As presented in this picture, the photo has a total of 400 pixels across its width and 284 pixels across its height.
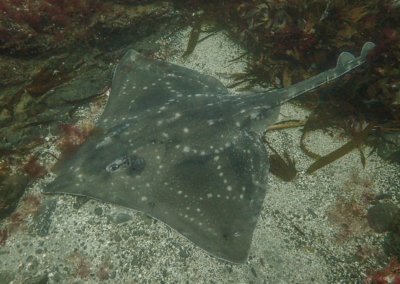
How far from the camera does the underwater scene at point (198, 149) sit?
3.37 m

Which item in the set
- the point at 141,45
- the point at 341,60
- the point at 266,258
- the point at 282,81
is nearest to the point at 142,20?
the point at 141,45

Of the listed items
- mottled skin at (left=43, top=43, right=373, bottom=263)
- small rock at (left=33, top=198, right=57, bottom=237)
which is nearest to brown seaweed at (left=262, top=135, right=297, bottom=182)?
mottled skin at (left=43, top=43, right=373, bottom=263)

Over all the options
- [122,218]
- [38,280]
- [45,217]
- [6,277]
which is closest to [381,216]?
[122,218]

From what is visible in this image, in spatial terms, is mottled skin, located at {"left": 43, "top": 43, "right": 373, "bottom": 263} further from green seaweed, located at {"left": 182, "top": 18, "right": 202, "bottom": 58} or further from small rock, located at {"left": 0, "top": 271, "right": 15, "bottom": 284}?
green seaweed, located at {"left": 182, "top": 18, "right": 202, "bottom": 58}

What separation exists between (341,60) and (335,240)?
3.35 m

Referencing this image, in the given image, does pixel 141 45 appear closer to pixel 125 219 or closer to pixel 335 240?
pixel 125 219

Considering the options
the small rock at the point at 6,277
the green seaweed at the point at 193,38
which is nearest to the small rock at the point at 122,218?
the small rock at the point at 6,277

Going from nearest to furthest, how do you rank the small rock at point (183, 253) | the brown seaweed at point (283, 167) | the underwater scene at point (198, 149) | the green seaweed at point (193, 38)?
the underwater scene at point (198, 149), the small rock at point (183, 253), the brown seaweed at point (283, 167), the green seaweed at point (193, 38)

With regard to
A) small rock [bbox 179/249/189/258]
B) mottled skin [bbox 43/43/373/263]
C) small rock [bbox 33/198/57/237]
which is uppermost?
mottled skin [bbox 43/43/373/263]

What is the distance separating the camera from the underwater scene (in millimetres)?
3369

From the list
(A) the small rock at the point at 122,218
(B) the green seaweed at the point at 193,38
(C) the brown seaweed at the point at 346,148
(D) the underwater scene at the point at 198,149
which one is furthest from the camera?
(B) the green seaweed at the point at 193,38

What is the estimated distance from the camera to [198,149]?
3631 mm

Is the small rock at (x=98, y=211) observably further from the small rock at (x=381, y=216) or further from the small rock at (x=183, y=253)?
the small rock at (x=381, y=216)

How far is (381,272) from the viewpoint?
3.37 metres
